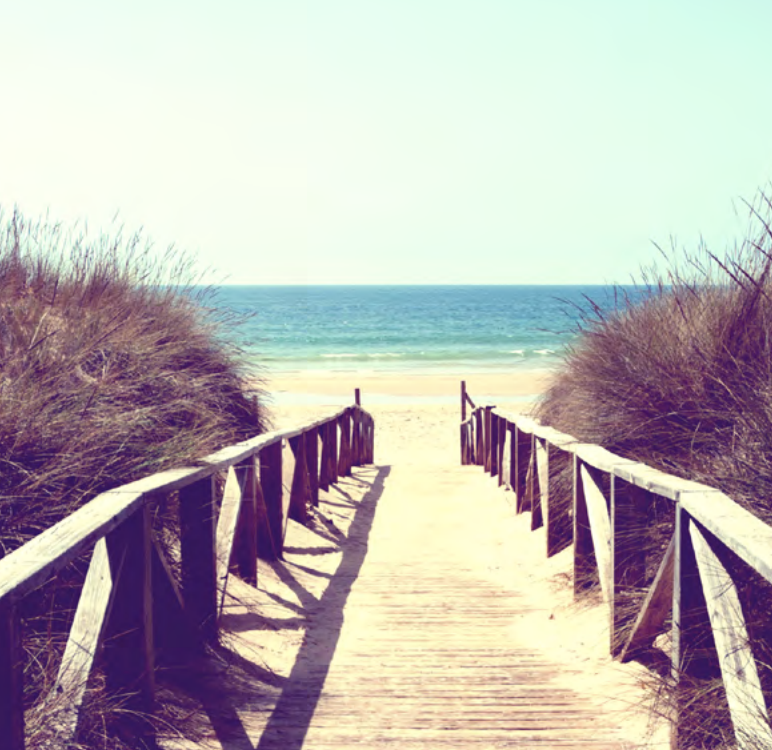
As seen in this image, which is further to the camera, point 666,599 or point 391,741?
point 666,599

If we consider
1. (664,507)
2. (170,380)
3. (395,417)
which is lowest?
(395,417)

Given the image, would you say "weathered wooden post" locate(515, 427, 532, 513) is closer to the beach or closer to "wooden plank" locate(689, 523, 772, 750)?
the beach

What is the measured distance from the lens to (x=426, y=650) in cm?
436

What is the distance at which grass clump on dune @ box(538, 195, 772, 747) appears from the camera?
289 centimetres

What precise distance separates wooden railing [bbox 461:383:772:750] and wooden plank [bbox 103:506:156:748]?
1.75 metres

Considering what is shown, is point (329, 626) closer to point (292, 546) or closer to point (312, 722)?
point (312, 722)

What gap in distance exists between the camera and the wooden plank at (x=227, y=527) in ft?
14.5

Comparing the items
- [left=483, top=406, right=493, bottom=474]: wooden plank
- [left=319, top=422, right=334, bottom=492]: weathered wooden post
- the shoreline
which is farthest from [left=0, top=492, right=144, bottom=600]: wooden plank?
the shoreline

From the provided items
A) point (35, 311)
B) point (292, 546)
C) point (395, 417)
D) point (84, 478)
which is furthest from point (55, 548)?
point (395, 417)

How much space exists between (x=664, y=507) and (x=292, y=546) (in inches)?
138

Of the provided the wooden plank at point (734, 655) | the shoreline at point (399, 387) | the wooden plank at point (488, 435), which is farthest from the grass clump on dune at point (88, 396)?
the shoreline at point (399, 387)

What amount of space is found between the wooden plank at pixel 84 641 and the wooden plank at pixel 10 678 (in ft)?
1.11

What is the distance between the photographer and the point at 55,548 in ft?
7.49

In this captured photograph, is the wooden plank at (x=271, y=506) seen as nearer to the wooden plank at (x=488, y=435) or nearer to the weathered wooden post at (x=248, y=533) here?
the weathered wooden post at (x=248, y=533)
